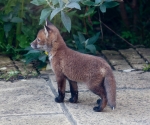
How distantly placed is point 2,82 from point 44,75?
585 millimetres

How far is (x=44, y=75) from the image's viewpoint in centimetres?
595

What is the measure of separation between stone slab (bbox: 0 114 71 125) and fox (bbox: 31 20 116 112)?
417 mm

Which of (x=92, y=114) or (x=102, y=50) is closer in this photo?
(x=92, y=114)

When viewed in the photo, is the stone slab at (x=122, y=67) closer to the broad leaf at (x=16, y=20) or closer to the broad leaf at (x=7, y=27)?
the broad leaf at (x=16, y=20)

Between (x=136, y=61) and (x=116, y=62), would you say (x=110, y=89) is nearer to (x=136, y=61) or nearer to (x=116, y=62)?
(x=116, y=62)

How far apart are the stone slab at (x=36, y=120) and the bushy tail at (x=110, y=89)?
1.58 feet

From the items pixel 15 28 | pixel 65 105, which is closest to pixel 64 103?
pixel 65 105

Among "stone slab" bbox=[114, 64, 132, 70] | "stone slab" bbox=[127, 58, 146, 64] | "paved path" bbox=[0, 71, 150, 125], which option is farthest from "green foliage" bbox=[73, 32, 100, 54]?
"stone slab" bbox=[127, 58, 146, 64]

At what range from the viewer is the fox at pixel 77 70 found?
464cm

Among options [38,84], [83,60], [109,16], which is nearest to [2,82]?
[38,84]

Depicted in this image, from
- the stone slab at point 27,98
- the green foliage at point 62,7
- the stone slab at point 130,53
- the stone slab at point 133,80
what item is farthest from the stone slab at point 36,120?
the stone slab at point 130,53

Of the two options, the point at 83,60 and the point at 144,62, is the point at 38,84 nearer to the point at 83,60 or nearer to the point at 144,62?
the point at 83,60

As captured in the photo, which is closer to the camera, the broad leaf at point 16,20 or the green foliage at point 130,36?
the broad leaf at point 16,20

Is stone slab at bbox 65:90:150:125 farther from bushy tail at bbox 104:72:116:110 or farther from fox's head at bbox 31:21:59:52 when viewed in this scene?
fox's head at bbox 31:21:59:52
